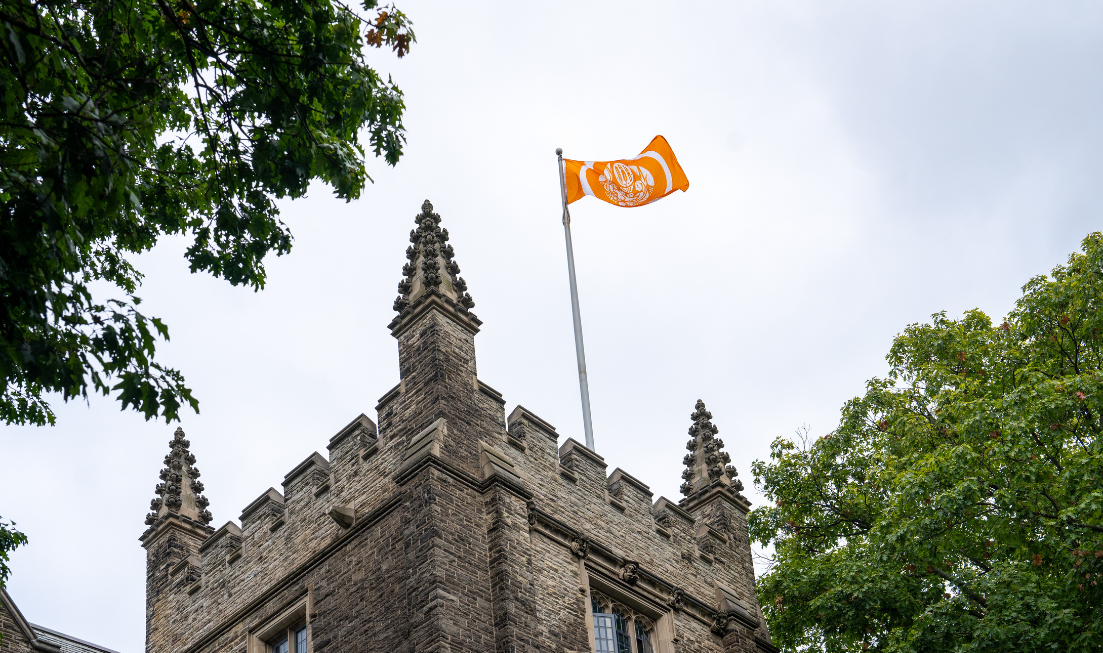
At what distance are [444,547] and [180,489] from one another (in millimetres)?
8039

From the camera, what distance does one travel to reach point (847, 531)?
76.1ft

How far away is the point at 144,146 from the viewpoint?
Answer: 12062mm

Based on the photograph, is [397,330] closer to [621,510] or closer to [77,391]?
[621,510]

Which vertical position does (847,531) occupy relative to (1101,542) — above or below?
above

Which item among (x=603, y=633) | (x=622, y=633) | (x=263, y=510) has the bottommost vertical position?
(x=603, y=633)

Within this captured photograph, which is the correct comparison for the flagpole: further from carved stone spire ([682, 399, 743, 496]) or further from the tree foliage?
the tree foliage

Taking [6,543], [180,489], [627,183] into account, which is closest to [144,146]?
[6,543]

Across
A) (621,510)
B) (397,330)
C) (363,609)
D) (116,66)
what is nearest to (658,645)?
(621,510)

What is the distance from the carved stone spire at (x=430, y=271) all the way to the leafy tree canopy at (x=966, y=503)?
7.08m

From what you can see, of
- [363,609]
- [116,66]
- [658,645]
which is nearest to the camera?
[116,66]

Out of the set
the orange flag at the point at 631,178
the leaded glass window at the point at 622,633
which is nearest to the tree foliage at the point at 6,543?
the leaded glass window at the point at 622,633

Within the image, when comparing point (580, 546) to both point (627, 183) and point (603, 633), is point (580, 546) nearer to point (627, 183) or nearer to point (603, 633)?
point (603, 633)

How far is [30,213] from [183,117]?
122 inches

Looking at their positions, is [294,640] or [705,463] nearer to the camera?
[294,640]
